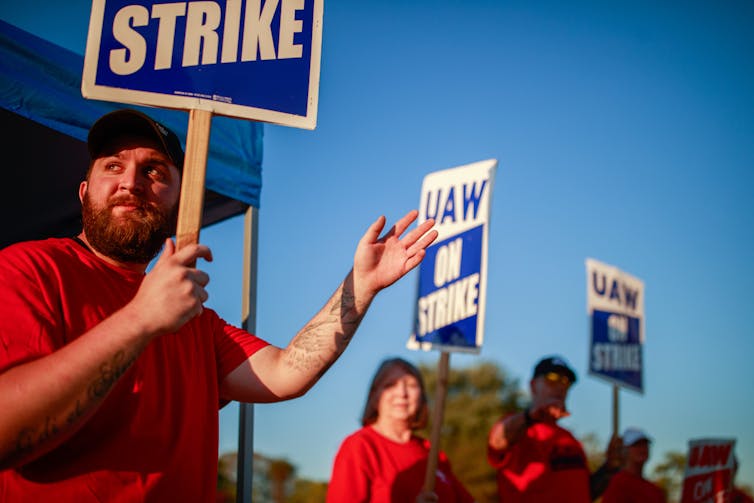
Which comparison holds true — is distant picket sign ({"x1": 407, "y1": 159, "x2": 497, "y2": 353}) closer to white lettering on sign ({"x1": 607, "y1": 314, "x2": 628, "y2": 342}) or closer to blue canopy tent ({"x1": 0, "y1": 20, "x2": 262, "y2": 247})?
blue canopy tent ({"x1": 0, "y1": 20, "x2": 262, "y2": 247})

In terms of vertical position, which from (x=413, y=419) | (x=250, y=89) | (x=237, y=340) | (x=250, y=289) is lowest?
(x=413, y=419)

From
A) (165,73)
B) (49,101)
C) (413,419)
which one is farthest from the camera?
(413,419)

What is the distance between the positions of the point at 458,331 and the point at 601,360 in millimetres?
2760

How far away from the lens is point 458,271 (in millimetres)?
4176

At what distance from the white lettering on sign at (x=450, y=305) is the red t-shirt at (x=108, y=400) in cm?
225

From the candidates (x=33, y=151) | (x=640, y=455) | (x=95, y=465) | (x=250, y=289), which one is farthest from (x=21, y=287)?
(x=640, y=455)

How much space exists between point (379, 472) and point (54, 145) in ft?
7.38

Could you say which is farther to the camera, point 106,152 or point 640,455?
point 640,455

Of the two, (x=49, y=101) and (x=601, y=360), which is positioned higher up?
(x=49, y=101)

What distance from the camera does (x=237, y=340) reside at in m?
2.29

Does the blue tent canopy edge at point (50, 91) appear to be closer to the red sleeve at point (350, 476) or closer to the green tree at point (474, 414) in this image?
the red sleeve at point (350, 476)

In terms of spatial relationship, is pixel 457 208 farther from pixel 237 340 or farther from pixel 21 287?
pixel 21 287

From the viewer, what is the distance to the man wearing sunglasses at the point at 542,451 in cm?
456

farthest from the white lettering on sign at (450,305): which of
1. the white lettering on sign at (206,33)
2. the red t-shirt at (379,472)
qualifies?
the white lettering on sign at (206,33)
